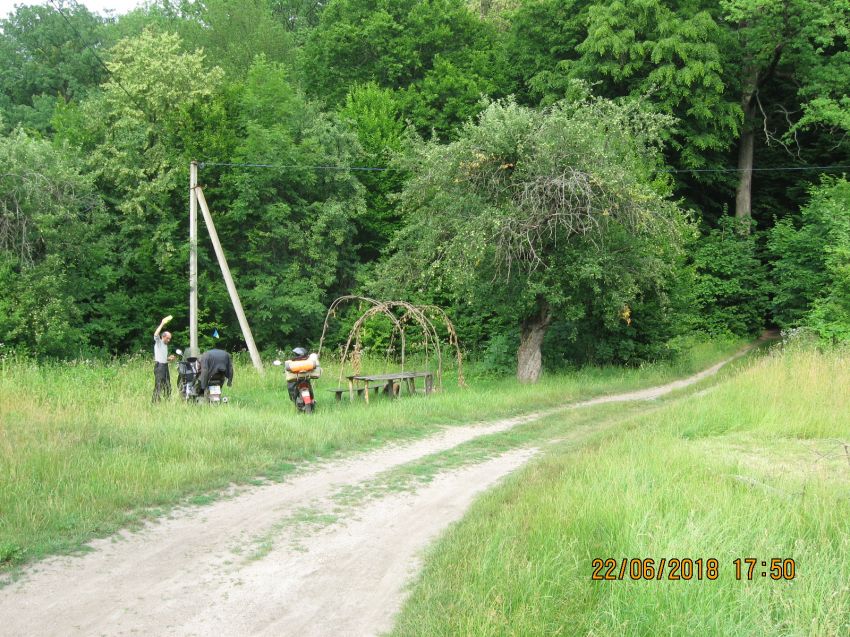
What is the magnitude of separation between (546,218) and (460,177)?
2.48 metres

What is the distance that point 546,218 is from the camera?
17188 mm

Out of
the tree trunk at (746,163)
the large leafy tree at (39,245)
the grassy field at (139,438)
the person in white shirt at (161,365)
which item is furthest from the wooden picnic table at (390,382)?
the tree trunk at (746,163)

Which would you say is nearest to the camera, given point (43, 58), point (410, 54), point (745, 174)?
point (745, 174)

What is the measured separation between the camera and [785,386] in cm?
1206

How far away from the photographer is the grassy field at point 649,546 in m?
4.31

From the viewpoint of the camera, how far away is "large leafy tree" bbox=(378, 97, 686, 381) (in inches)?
659

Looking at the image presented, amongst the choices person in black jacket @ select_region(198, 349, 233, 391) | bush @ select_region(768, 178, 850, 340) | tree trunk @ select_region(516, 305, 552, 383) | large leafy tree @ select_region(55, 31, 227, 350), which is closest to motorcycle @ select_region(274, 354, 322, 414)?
person in black jacket @ select_region(198, 349, 233, 391)

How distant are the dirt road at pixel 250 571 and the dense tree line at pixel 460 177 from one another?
1005cm

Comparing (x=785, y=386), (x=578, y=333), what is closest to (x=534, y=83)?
(x=578, y=333)

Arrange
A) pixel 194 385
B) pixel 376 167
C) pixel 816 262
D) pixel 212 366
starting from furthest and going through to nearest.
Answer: pixel 376 167
pixel 816 262
pixel 194 385
pixel 212 366

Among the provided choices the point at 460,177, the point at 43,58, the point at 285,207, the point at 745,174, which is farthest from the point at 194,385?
the point at 43,58

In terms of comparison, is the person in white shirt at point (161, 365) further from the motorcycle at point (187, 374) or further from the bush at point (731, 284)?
the bush at point (731, 284)
